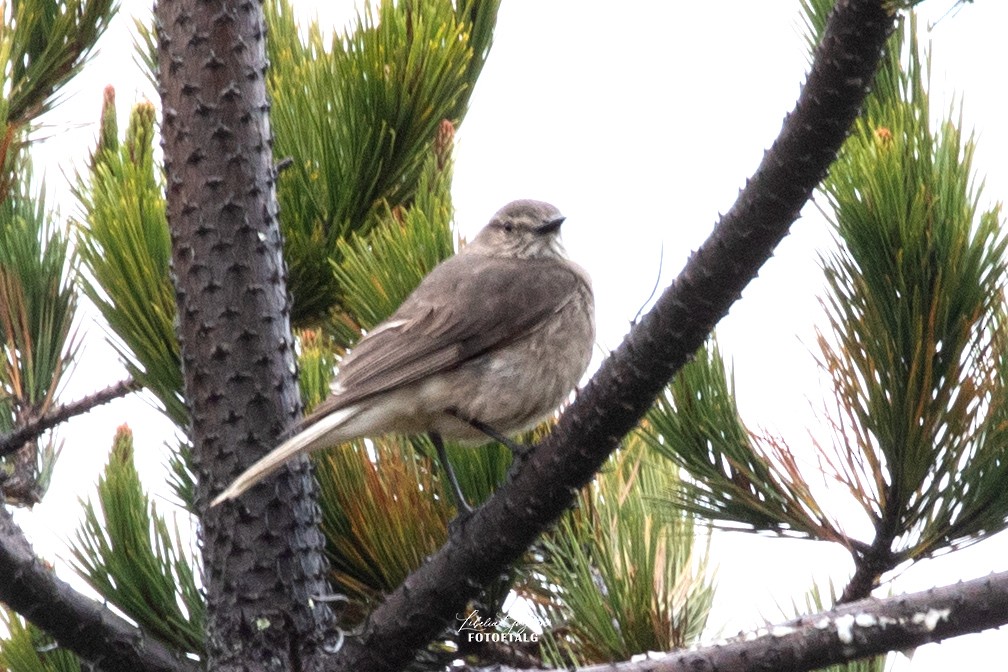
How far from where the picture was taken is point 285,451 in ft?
7.86

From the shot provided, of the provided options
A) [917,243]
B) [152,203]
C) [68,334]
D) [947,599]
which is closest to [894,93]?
[917,243]

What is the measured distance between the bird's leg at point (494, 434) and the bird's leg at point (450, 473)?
0.12m

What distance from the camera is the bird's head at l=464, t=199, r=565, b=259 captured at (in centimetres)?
421

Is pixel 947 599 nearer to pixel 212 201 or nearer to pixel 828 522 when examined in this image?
pixel 828 522

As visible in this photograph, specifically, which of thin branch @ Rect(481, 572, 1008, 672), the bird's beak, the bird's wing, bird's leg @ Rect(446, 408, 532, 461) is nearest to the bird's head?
the bird's beak

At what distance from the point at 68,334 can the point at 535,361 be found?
1.20 meters

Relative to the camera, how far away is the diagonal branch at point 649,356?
1742 mm

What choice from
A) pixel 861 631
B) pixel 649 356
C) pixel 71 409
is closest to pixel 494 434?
pixel 71 409

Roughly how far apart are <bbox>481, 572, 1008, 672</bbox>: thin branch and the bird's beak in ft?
7.80

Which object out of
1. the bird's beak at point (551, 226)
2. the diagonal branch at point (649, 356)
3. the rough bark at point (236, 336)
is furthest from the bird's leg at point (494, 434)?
the bird's beak at point (551, 226)

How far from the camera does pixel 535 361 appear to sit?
3.48m

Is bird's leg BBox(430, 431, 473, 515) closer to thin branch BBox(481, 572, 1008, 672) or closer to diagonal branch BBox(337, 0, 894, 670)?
diagonal branch BBox(337, 0, 894, 670)

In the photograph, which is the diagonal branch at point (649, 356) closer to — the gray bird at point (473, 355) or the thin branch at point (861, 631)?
the thin branch at point (861, 631)

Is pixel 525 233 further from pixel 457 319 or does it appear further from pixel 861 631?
pixel 861 631
